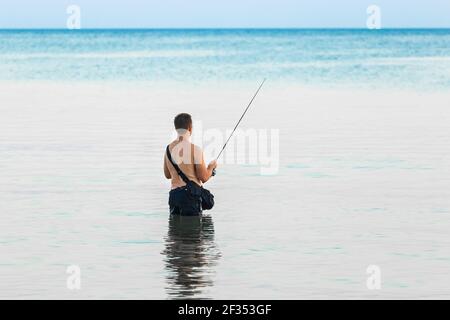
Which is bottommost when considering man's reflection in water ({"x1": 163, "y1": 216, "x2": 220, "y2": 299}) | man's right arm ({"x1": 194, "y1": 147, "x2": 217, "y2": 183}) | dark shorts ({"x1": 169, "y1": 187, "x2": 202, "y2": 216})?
man's reflection in water ({"x1": 163, "y1": 216, "x2": 220, "y2": 299})

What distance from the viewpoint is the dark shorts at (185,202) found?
10.9 meters

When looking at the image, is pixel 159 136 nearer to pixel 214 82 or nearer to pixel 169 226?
pixel 169 226

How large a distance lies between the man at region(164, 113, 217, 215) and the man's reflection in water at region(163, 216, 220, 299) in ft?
0.46

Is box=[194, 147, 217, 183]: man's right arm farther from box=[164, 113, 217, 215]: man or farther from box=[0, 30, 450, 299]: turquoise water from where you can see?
box=[0, 30, 450, 299]: turquoise water

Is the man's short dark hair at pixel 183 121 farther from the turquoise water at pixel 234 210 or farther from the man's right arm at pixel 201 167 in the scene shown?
the turquoise water at pixel 234 210

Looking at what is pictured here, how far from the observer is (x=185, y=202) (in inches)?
Answer: 431

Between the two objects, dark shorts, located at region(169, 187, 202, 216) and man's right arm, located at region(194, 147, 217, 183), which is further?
dark shorts, located at region(169, 187, 202, 216)

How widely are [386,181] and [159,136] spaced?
6070 millimetres

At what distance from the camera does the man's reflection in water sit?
8594 mm

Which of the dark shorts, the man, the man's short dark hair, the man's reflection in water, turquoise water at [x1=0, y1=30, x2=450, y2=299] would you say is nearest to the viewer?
the man's reflection in water

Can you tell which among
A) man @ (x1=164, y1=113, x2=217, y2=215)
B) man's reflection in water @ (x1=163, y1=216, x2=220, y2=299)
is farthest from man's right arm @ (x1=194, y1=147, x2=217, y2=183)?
man's reflection in water @ (x1=163, y1=216, x2=220, y2=299)

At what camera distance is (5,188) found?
1310 centimetres

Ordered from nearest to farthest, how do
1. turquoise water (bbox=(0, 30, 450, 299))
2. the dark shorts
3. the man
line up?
turquoise water (bbox=(0, 30, 450, 299)) → the man → the dark shorts
